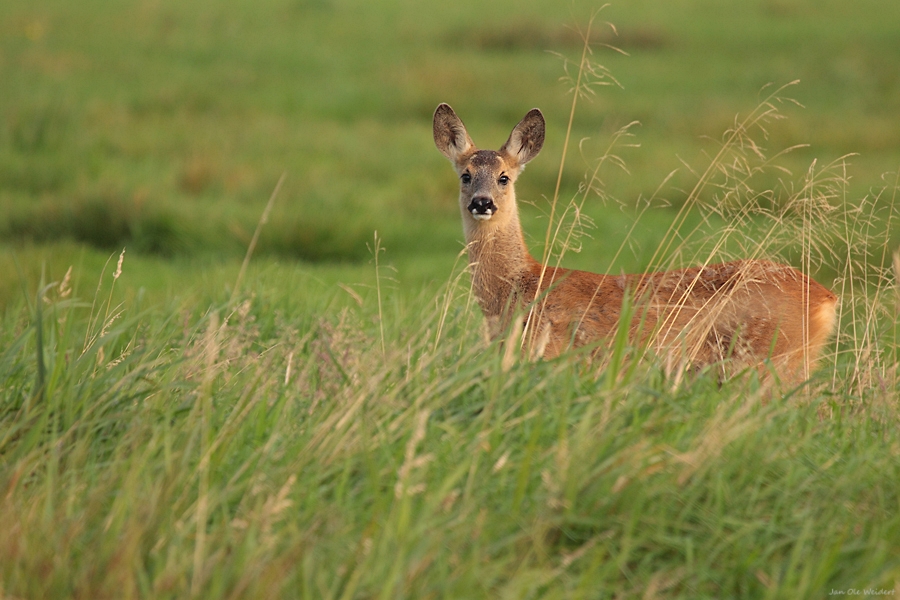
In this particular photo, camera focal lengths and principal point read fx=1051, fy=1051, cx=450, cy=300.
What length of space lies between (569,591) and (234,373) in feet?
5.49

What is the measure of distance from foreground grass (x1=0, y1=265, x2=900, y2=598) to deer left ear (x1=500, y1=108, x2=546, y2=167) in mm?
2476

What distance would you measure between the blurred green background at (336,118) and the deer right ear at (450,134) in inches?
28.7

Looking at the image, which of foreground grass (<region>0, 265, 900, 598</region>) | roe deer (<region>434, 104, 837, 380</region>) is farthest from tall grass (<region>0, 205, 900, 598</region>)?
roe deer (<region>434, 104, 837, 380</region>)

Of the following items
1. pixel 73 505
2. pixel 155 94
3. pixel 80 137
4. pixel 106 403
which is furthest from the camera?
pixel 155 94

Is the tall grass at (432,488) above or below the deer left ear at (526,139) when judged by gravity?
below

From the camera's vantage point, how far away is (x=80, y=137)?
39.9ft

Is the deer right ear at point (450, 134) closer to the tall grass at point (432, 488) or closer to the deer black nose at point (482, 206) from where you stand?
the deer black nose at point (482, 206)

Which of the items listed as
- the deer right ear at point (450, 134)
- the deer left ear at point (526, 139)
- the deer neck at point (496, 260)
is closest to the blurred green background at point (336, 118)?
the deer neck at point (496, 260)

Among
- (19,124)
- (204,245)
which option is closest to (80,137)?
A: (19,124)

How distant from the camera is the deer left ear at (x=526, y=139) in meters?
5.61

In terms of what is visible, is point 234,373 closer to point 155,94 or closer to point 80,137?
point 80,137

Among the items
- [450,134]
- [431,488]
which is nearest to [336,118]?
[450,134]

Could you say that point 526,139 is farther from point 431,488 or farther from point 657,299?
point 431,488

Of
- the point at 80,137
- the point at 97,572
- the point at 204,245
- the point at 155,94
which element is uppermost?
the point at 155,94
